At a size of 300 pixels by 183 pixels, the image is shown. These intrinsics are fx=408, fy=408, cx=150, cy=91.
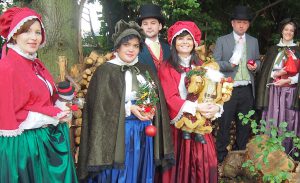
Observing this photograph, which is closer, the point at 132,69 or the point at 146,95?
the point at 146,95

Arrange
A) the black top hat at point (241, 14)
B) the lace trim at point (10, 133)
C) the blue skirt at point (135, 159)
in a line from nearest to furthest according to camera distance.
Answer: the lace trim at point (10, 133)
the blue skirt at point (135, 159)
the black top hat at point (241, 14)

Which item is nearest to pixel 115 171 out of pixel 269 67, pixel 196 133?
pixel 196 133

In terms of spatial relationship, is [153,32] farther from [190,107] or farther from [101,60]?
[190,107]

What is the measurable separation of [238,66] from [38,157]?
3.13m

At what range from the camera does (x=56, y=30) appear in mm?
5051

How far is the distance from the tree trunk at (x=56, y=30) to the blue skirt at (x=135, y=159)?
59.5 inches

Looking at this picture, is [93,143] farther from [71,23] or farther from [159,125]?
[71,23]

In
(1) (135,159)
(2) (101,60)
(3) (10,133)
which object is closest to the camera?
(3) (10,133)

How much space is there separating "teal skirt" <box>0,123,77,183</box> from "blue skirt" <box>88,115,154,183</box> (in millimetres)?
422

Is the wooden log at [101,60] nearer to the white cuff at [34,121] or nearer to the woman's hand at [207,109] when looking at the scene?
the woman's hand at [207,109]

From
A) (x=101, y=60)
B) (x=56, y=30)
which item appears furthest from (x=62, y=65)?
(x=56, y=30)

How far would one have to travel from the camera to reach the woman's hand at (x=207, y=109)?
4.14 meters

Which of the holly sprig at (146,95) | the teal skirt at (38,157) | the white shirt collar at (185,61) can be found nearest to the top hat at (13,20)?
the teal skirt at (38,157)

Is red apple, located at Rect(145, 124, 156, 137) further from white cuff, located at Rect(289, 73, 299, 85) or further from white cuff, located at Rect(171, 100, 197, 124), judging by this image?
white cuff, located at Rect(289, 73, 299, 85)
